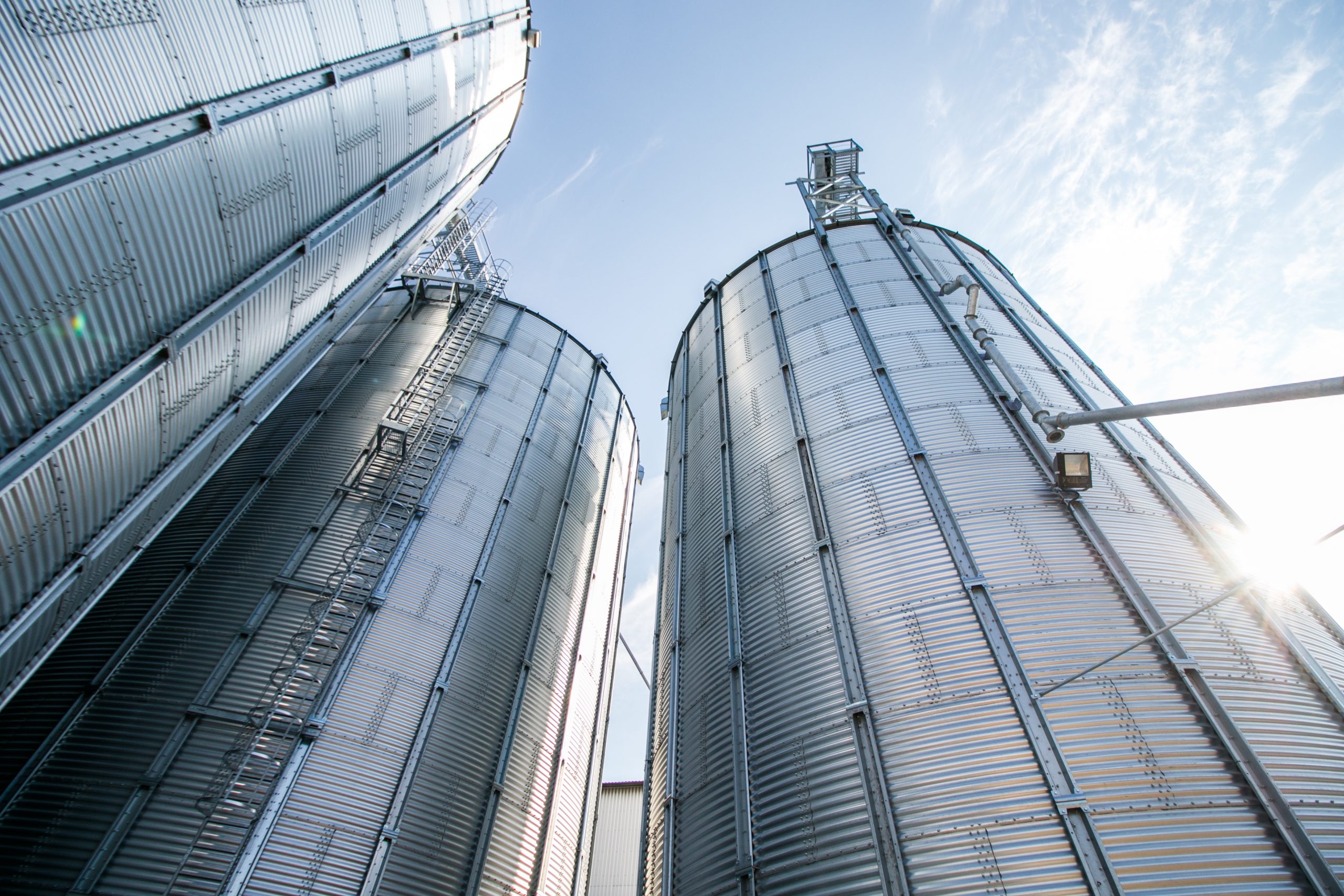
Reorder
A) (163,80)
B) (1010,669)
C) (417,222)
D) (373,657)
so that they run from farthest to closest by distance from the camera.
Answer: (417,222) < (373,657) < (163,80) < (1010,669)

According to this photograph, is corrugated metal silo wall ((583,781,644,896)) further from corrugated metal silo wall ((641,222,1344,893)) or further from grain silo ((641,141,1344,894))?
corrugated metal silo wall ((641,222,1344,893))

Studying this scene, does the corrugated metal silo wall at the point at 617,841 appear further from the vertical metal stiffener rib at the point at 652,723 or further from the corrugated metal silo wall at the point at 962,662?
the corrugated metal silo wall at the point at 962,662

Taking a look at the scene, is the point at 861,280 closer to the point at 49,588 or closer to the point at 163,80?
the point at 163,80

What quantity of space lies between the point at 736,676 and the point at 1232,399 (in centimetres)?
709

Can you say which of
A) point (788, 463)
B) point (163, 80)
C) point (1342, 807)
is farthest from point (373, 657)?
point (1342, 807)

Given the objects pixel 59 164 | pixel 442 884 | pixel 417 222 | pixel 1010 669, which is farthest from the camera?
pixel 417 222

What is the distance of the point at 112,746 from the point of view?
9805 millimetres

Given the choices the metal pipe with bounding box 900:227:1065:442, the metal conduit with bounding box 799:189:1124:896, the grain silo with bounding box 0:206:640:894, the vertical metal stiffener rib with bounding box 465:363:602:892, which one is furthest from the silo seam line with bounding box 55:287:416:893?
the metal pipe with bounding box 900:227:1065:442

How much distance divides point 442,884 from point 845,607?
7.64 m

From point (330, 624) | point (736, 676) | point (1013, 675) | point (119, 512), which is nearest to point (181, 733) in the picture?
point (330, 624)

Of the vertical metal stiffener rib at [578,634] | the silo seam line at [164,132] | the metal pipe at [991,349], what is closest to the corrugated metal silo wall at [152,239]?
the silo seam line at [164,132]

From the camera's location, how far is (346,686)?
1106cm

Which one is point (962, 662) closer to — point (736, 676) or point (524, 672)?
point (736, 676)

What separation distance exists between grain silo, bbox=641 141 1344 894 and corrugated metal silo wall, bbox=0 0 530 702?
8776 millimetres
